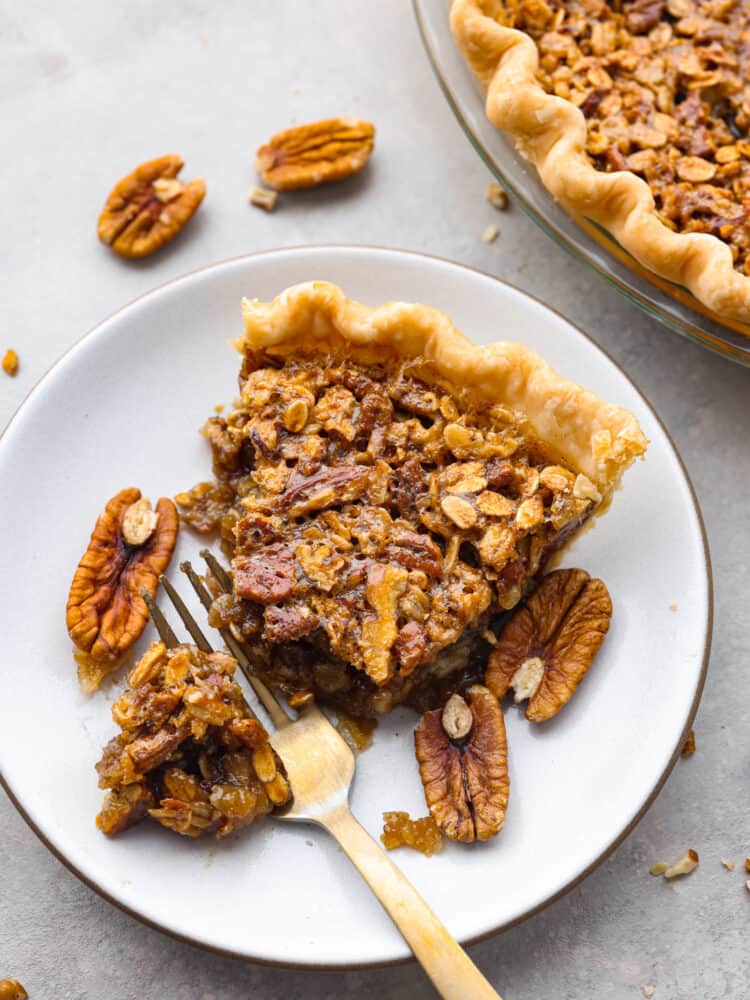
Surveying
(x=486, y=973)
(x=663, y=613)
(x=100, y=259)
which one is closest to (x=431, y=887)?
(x=486, y=973)

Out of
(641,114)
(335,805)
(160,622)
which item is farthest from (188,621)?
(641,114)

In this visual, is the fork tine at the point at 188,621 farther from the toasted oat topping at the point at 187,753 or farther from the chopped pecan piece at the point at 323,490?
the chopped pecan piece at the point at 323,490

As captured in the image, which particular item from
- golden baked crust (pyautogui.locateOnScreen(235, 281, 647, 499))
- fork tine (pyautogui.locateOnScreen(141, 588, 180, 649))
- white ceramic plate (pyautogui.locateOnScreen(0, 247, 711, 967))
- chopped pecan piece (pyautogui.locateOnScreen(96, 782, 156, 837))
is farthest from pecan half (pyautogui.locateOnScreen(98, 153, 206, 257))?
chopped pecan piece (pyautogui.locateOnScreen(96, 782, 156, 837))

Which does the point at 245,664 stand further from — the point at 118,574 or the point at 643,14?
the point at 643,14

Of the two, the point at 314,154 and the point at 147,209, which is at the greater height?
the point at 147,209


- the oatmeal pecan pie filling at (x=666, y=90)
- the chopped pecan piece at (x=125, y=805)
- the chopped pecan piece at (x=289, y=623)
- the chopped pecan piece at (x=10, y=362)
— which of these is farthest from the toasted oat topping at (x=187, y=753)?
the oatmeal pecan pie filling at (x=666, y=90)

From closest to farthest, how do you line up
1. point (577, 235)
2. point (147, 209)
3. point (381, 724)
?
point (381, 724), point (577, 235), point (147, 209)
